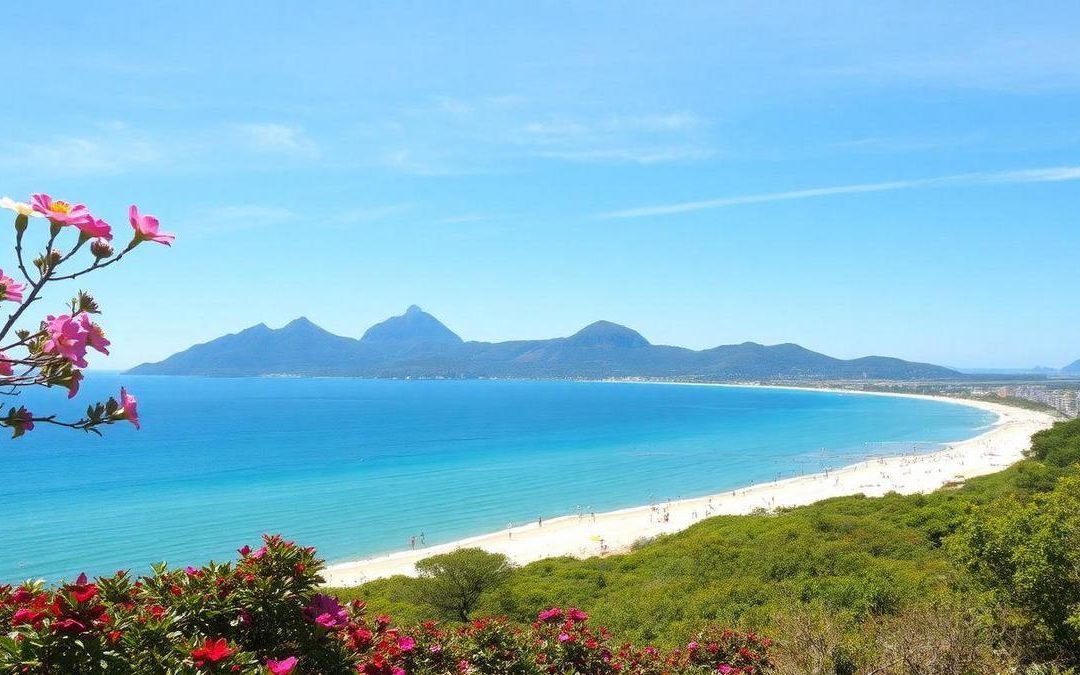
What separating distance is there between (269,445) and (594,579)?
75039 millimetres

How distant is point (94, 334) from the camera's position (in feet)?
6.79

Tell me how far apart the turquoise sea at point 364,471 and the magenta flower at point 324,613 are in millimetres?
37607

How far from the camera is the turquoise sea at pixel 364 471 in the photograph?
41.8 meters

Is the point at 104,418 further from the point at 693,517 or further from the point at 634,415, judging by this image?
the point at 634,415

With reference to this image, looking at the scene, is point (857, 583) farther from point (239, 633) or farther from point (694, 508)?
point (694, 508)

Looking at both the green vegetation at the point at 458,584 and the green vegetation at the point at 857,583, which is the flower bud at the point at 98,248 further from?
the green vegetation at the point at 458,584

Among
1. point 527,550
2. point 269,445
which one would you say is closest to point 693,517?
point 527,550

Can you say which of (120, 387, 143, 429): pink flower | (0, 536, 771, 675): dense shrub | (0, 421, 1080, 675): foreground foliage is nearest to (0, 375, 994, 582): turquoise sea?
(0, 421, 1080, 675): foreground foliage

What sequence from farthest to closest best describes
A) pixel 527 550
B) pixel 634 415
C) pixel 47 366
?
1. pixel 634 415
2. pixel 527 550
3. pixel 47 366

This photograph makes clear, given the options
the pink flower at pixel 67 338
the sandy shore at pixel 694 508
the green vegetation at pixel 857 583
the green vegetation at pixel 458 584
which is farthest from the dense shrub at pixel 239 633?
the sandy shore at pixel 694 508

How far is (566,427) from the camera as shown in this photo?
112 m

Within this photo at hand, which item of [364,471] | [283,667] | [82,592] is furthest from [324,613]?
[364,471]

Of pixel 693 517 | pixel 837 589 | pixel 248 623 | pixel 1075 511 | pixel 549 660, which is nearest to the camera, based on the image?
pixel 248 623

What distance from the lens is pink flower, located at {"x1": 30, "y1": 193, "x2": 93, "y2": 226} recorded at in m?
1.87
